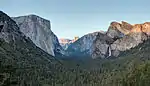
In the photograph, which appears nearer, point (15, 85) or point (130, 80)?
point (15, 85)

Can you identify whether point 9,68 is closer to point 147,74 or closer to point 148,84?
point 148,84

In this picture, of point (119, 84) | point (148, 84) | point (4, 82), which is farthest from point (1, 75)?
point (119, 84)

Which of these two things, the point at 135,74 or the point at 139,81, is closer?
the point at 139,81

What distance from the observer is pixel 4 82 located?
42.6m

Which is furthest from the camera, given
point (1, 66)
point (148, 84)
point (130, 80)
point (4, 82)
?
point (130, 80)

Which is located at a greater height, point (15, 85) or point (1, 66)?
point (1, 66)

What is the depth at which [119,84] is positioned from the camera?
625ft

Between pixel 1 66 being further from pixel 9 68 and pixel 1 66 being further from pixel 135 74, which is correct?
pixel 135 74

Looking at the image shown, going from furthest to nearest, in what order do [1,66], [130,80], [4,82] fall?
[130,80], [1,66], [4,82]

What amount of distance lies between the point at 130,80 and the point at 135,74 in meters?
10.1

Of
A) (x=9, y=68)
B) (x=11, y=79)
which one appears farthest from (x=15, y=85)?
(x=9, y=68)

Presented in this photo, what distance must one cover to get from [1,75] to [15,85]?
2.86 meters

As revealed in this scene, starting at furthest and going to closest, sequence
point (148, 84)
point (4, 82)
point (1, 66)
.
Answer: point (148, 84)
point (1, 66)
point (4, 82)

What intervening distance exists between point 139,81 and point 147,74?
1459 cm
